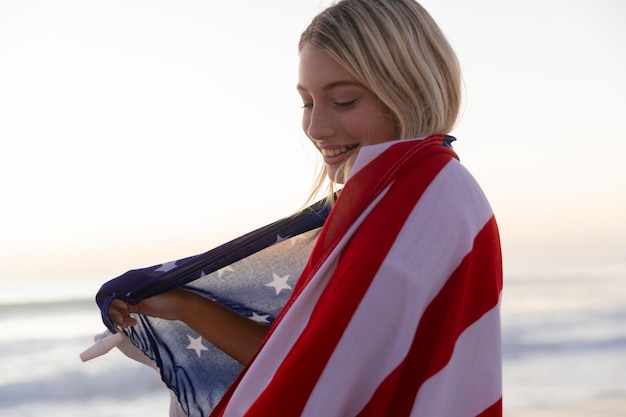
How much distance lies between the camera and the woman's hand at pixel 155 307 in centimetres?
217

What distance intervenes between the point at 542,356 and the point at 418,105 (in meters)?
8.09

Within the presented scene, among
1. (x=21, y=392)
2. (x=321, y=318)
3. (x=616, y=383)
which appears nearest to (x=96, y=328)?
(x=21, y=392)

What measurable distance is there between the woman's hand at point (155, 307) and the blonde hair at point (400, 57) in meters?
0.77

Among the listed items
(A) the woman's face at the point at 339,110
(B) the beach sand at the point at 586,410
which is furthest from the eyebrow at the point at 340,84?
(B) the beach sand at the point at 586,410

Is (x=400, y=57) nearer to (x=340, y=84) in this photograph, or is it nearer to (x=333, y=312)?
(x=340, y=84)

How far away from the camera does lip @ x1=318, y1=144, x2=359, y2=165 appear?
5.94ft

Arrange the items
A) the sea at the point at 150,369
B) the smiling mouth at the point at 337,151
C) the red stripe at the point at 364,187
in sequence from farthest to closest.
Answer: the sea at the point at 150,369 < the smiling mouth at the point at 337,151 < the red stripe at the point at 364,187

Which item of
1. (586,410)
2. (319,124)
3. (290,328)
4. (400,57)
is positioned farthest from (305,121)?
(586,410)

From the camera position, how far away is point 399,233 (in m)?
1.50

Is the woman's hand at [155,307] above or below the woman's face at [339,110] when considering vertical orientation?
below

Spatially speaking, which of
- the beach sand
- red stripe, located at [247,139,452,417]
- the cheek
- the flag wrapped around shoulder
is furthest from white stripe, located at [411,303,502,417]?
the beach sand

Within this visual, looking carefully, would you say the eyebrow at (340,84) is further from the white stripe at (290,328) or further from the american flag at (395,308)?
the white stripe at (290,328)

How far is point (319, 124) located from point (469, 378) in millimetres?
579

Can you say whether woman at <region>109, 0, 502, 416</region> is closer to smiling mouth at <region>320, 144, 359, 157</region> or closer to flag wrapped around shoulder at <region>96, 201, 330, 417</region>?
smiling mouth at <region>320, 144, 359, 157</region>
